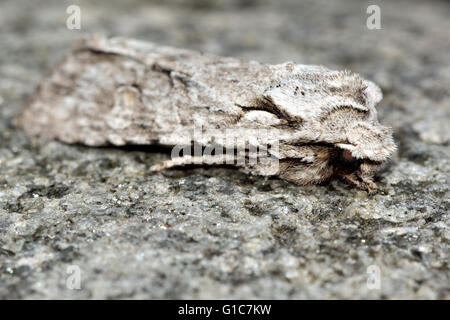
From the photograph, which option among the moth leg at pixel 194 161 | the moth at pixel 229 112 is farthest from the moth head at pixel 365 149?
the moth leg at pixel 194 161

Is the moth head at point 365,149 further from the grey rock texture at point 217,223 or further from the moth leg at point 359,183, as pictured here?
the grey rock texture at point 217,223

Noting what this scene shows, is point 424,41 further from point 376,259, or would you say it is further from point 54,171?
point 54,171

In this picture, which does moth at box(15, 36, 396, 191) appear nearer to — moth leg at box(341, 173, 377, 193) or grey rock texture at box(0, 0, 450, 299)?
moth leg at box(341, 173, 377, 193)

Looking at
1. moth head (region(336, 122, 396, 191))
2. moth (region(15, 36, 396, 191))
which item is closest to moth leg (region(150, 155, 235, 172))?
moth (region(15, 36, 396, 191))

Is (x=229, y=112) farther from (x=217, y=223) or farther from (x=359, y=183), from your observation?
(x=359, y=183)

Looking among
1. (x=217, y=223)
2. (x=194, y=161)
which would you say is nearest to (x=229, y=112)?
(x=194, y=161)

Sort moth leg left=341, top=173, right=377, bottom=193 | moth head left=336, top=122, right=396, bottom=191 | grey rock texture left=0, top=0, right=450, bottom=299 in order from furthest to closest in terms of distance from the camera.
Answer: moth leg left=341, top=173, right=377, bottom=193
moth head left=336, top=122, right=396, bottom=191
grey rock texture left=0, top=0, right=450, bottom=299

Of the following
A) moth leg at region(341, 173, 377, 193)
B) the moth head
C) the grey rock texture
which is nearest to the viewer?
the grey rock texture
